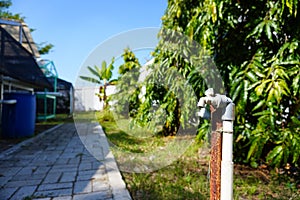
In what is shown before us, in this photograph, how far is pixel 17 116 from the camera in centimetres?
405

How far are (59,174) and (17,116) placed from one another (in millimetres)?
2418

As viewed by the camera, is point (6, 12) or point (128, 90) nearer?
point (128, 90)

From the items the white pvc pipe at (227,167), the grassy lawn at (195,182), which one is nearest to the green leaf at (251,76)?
the grassy lawn at (195,182)

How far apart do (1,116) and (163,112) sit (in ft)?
11.0

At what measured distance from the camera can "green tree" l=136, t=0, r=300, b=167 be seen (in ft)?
5.78

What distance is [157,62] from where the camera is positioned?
2.50 metres

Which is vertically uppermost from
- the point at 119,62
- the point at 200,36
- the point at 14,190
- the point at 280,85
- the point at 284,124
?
the point at 200,36

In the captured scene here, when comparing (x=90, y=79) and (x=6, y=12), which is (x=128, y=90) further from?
(x=6, y=12)

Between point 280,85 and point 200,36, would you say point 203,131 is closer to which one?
point 280,85

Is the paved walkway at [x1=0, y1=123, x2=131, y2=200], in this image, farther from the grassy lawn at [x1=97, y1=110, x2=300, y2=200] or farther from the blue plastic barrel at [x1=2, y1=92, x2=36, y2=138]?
the blue plastic barrel at [x1=2, y1=92, x2=36, y2=138]

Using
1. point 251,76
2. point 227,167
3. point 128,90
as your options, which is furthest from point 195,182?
point 128,90

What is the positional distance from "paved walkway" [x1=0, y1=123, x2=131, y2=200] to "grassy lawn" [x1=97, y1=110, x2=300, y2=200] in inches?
7.6

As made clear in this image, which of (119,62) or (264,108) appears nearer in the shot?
(264,108)

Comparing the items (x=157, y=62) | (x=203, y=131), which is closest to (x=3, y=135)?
(x=157, y=62)
